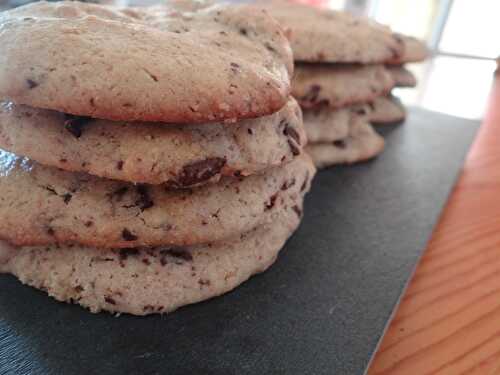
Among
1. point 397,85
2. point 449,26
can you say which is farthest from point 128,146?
point 449,26

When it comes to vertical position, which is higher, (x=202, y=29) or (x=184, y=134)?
(x=202, y=29)

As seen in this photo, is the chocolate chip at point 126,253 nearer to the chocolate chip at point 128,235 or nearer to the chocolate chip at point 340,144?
the chocolate chip at point 128,235

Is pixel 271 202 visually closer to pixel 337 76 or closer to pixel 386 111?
pixel 337 76

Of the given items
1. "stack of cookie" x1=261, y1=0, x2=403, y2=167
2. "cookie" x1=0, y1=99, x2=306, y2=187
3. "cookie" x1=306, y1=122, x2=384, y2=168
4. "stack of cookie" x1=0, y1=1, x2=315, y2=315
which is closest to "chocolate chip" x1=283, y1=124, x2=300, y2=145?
"stack of cookie" x1=0, y1=1, x2=315, y2=315

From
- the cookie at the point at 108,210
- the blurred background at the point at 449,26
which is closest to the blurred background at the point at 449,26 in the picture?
the blurred background at the point at 449,26

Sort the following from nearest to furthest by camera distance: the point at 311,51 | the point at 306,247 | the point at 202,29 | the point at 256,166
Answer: the point at 256,166, the point at 202,29, the point at 306,247, the point at 311,51

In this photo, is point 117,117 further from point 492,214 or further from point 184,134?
point 492,214

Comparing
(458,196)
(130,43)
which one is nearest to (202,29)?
(130,43)

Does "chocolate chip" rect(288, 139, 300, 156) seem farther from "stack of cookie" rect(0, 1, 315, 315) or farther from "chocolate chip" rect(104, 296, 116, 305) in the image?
"chocolate chip" rect(104, 296, 116, 305)
